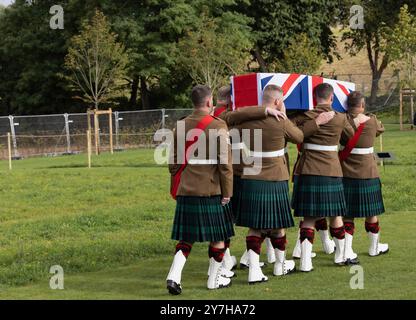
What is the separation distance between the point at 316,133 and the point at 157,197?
852 cm

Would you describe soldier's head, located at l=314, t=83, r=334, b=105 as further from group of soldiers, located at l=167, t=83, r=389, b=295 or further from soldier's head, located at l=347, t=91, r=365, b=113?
soldier's head, located at l=347, t=91, r=365, b=113

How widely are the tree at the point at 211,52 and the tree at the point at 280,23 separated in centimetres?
467

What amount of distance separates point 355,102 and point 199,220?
2.65 metres

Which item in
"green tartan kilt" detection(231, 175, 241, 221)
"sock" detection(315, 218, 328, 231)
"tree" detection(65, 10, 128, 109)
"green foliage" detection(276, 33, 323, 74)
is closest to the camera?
"green tartan kilt" detection(231, 175, 241, 221)

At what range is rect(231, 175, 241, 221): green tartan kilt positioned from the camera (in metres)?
8.64

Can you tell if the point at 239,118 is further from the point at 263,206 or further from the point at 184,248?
the point at 184,248

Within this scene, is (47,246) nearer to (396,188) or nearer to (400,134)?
(396,188)

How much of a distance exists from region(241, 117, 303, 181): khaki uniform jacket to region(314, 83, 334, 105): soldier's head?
0.62m

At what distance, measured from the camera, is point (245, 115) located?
8336 mm

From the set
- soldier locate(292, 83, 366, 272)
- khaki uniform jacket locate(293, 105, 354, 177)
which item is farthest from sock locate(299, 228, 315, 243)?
khaki uniform jacket locate(293, 105, 354, 177)

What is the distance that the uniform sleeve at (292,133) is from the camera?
27.5 ft

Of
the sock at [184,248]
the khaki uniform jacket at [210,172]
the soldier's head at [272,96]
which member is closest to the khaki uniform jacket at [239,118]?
the soldier's head at [272,96]
